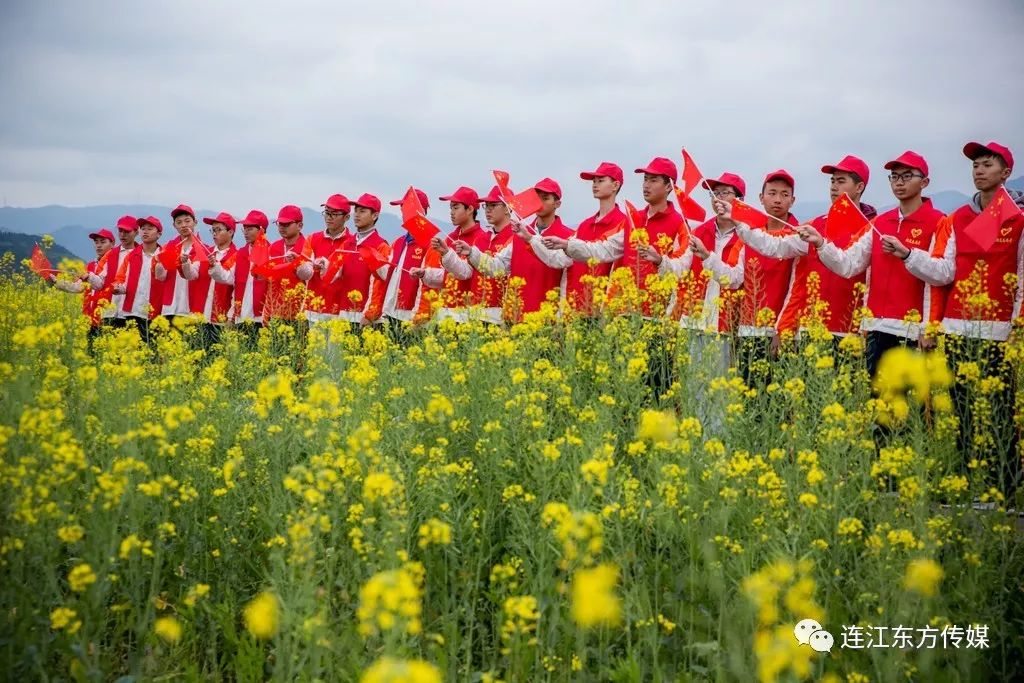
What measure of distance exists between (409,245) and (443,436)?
14.3 ft

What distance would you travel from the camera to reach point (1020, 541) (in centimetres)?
363

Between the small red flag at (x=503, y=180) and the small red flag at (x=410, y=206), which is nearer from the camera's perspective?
the small red flag at (x=503, y=180)

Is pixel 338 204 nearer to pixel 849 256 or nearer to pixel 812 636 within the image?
pixel 849 256

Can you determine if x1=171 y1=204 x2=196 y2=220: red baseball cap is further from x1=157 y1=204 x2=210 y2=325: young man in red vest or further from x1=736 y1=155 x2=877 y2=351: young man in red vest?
x1=736 y1=155 x2=877 y2=351: young man in red vest

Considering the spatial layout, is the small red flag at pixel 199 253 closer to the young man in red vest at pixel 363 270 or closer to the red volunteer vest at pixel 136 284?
the red volunteer vest at pixel 136 284

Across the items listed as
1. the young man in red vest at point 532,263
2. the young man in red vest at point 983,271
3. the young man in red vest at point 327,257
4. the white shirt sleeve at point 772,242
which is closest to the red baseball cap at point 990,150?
the young man in red vest at point 983,271

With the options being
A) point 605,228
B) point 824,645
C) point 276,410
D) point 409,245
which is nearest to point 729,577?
point 824,645

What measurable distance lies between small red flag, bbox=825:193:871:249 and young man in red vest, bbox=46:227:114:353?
740cm

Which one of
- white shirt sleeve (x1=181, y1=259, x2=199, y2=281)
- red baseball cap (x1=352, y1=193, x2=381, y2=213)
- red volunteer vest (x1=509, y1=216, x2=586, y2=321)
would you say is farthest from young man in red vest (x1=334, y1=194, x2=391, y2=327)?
white shirt sleeve (x1=181, y1=259, x2=199, y2=281)

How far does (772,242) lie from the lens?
5.84 m

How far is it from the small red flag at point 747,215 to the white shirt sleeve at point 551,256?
1552 mm

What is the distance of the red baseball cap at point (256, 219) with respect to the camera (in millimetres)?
9844

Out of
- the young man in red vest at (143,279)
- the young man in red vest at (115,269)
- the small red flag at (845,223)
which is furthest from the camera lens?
the young man in red vest at (115,269)

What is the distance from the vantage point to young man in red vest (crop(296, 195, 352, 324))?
9.01 metres
